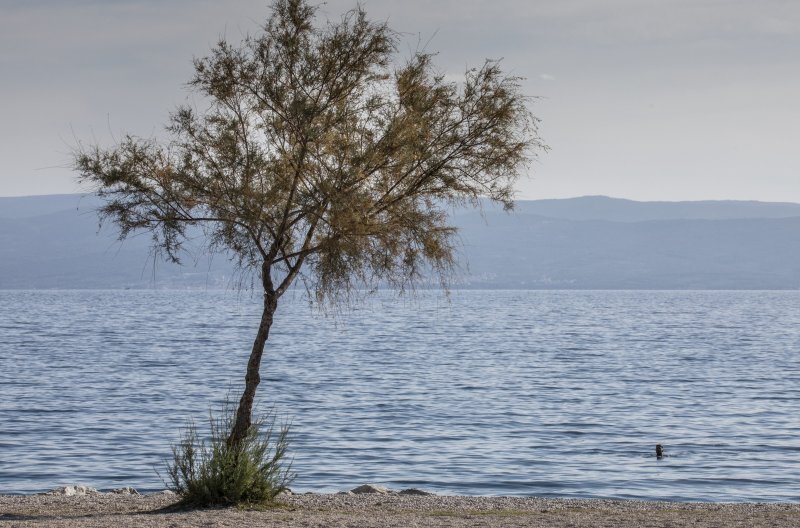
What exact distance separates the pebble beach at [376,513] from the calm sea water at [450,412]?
159 inches

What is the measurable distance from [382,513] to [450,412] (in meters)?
22.0

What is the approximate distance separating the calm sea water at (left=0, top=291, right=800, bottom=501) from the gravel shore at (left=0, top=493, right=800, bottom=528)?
4.04m

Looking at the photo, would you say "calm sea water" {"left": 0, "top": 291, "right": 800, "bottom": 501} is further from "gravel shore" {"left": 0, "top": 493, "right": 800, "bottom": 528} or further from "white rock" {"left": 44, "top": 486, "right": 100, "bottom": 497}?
"gravel shore" {"left": 0, "top": 493, "right": 800, "bottom": 528}

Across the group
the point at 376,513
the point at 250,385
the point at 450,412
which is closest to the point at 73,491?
the point at 250,385

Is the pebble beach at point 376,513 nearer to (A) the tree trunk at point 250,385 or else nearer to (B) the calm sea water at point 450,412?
(A) the tree trunk at point 250,385

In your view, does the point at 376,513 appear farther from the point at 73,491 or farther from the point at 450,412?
the point at 450,412

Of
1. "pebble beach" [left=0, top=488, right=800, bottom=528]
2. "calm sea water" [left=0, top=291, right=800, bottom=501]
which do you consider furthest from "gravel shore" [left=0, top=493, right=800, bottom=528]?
"calm sea water" [left=0, top=291, right=800, bottom=501]

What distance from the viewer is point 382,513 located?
17031mm

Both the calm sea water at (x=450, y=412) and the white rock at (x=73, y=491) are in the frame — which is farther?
the calm sea water at (x=450, y=412)

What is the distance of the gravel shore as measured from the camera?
50.1ft

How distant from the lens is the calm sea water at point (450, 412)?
26031 mm

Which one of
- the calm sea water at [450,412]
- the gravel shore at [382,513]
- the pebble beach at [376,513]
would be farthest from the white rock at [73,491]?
the calm sea water at [450,412]

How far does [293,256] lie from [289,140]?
1872 mm

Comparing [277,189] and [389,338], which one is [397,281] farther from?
[389,338]
